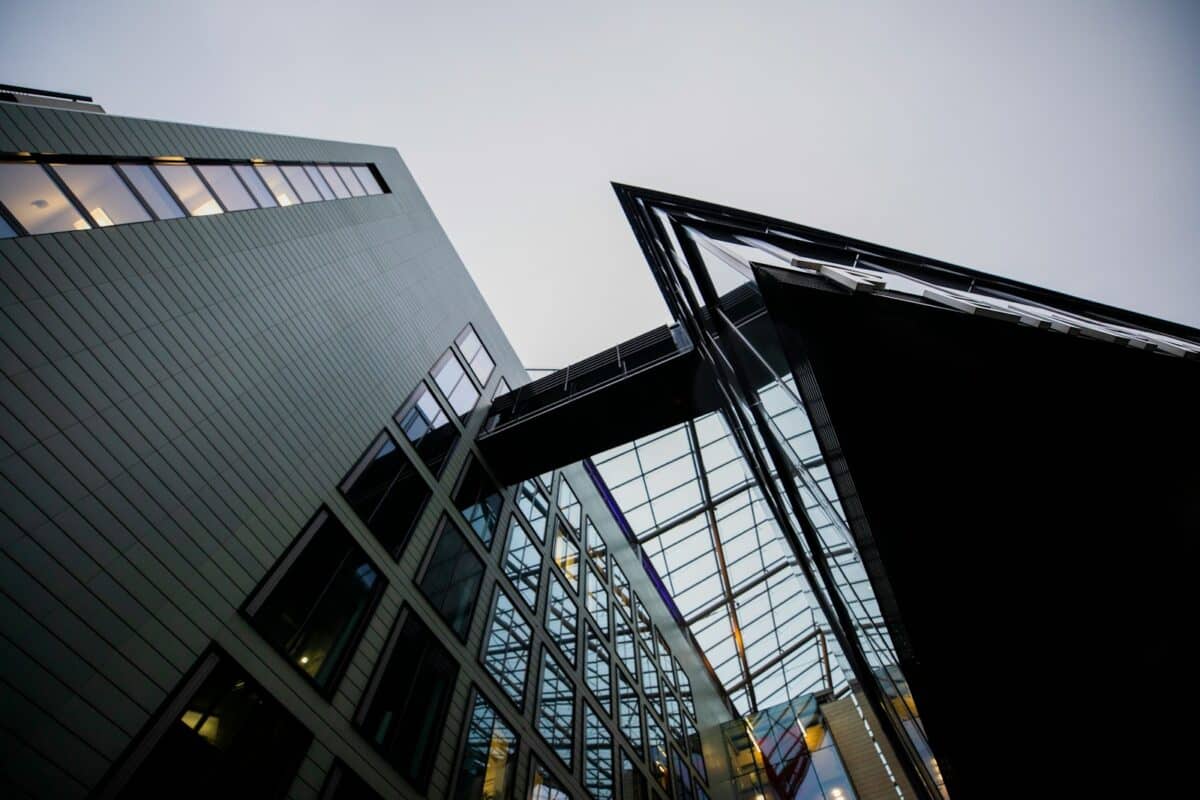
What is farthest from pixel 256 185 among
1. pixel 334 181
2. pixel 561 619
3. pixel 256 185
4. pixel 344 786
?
pixel 561 619

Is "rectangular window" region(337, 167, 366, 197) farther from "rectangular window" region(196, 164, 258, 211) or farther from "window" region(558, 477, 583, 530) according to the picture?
"window" region(558, 477, 583, 530)

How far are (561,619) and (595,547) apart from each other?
19.7 feet

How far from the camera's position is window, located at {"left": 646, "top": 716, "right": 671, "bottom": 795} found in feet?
66.0

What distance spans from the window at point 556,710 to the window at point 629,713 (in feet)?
12.5

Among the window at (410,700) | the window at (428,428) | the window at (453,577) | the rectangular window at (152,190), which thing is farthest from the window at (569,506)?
the rectangular window at (152,190)

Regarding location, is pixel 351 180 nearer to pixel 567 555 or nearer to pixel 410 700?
pixel 410 700

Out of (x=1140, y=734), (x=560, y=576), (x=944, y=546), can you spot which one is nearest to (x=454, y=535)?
(x=560, y=576)

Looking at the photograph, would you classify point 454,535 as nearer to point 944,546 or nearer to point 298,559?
point 298,559

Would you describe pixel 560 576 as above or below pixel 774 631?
below

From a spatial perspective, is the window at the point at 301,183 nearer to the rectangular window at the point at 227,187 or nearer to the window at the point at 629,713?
the rectangular window at the point at 227,187

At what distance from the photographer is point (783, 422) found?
26.3 feet

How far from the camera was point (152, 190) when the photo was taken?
951 centimetres

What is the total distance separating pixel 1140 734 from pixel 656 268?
15647mm

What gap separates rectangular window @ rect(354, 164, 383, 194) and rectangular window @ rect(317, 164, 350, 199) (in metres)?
1.26
